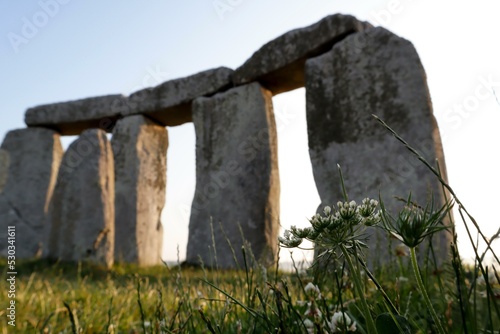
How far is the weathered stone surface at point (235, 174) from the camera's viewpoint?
6.77m

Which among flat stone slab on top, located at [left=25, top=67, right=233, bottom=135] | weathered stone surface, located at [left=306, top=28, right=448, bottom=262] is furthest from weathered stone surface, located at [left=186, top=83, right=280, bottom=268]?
weathered stone surface, located at [left=306, top=28, right=448, bottom=262]

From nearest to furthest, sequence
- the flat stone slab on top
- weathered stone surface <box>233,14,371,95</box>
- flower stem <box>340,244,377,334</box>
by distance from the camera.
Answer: flower stem <box>340,244,377,334</box> < weathered stone surface <box>233,14,371,95</box> < the flat stone slab on top

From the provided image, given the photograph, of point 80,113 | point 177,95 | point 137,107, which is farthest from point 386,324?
point 80,113

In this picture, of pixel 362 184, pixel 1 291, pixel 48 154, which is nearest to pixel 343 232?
pixel 1 291

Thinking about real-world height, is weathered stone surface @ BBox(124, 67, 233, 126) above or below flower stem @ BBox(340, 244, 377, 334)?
above

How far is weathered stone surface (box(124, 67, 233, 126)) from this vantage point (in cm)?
779

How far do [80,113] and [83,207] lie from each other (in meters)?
3.09

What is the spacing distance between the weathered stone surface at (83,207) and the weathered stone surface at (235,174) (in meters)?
1.33

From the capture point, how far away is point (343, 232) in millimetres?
696

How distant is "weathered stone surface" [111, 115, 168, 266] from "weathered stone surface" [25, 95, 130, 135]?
513mm

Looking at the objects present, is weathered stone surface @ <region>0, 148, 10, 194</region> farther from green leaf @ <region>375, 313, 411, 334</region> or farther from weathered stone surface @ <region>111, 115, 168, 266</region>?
green leaf @ <region>375, 313, 411, 334</region>

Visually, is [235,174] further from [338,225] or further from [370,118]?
[338,225]

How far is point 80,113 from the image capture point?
9.24 m

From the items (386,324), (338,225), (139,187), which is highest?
(139,187)
